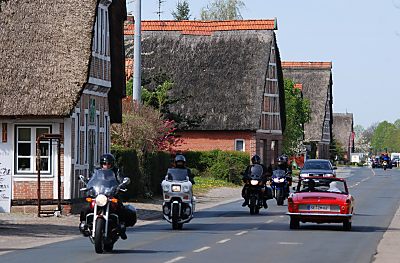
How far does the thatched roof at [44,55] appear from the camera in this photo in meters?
32.4

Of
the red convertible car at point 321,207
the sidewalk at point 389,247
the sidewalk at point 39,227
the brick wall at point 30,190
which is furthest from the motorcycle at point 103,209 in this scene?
the brick wall at point 30,190

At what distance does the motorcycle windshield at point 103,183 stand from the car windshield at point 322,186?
859 cm

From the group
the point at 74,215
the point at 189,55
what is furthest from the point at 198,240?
the point at 189,55

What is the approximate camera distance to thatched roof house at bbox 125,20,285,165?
225 feet

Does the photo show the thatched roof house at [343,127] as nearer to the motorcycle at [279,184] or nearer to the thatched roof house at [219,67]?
the thatched roof house at [219,67]

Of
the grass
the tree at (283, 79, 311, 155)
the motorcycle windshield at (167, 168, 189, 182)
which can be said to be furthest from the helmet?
the tree at (283, 79, 311, 155)

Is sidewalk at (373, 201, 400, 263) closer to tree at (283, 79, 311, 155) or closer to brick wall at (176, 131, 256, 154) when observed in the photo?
brick wall at (176, 131, 256, 154)

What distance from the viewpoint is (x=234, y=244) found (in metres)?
22.2

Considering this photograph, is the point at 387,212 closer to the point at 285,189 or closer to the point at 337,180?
the point at 285,189

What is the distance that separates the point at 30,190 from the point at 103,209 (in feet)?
47.1

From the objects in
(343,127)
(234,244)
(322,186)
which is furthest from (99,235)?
(343,127)

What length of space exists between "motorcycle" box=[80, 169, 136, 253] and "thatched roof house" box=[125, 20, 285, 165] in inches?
1845

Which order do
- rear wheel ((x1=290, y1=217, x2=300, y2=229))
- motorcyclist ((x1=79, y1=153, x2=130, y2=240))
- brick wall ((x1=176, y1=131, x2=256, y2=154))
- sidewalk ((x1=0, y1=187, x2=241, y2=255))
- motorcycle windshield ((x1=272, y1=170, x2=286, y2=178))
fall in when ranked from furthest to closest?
brick wall ((x1=176, y1=131, x2=256, y2=154))
motorcycle windshield ((x1=272, y1=170, x2=286, y2=178))
rear wheel ((x1=290, y1=217, x2=300, y2=229))
sidewalk ((x1=0, y1=187, x2=241, y2=255))
motorcyclist ((x1=79, y1=153, x2=130, y2=240))

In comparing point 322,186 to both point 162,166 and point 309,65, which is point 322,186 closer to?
point 162,166
